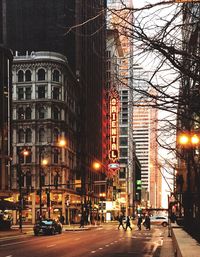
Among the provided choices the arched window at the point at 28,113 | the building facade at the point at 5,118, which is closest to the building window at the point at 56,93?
the arched window at the point at 28,113

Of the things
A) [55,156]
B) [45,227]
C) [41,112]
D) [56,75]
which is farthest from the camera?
[56,75]

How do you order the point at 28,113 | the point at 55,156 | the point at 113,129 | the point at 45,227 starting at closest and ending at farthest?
1. the point at 45,227
2. the point at 55,156
3. the point at 28,113
4. the point at 113,129

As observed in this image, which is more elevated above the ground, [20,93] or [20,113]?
[20,93]

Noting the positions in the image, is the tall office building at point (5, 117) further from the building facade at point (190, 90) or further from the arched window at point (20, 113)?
the building facade at point (190, 90)

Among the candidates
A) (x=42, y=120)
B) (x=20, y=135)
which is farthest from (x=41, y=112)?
(x=20, y=135)

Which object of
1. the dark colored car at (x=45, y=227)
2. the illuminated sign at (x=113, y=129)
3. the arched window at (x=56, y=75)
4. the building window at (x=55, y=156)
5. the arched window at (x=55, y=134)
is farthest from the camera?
the illuminated sign at (x=113, y=129)

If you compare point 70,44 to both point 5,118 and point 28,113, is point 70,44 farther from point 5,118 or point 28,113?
point 5,118

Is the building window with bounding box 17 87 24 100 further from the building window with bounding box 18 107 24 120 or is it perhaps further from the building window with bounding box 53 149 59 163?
the building window with bounding box 53 149 59 163

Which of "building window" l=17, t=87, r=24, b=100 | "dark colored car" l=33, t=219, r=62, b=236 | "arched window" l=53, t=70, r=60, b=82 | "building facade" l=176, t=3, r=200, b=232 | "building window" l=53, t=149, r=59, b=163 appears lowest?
"dark colored car" l=33, t=219, r=62, b=236

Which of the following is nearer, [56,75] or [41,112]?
[41,112]

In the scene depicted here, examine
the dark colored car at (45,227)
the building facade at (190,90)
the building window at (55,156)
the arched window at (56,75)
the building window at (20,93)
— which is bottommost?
the dark colored car at (45,227)

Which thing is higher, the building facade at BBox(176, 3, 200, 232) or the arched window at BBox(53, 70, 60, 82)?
the arched window at BBox(53, 70, 60, 82)

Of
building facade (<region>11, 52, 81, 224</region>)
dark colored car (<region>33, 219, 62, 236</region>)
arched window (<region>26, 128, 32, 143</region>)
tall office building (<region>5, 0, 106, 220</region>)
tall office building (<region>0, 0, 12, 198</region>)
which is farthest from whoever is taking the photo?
tall office building (<region>5, 0, 106, 220</region>)

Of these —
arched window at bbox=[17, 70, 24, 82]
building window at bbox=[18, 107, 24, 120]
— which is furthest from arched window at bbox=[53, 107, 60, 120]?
arched window at bbox=[17, 70, 24, 82]
